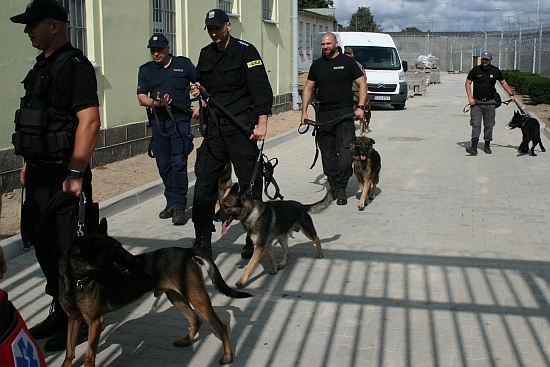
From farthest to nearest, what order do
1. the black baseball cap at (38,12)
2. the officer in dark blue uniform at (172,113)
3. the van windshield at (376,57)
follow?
1. the van windshield at (376,57)
2. the officer in dark blue uniform at (172,113)
3. the black baseball cap at (38,12)

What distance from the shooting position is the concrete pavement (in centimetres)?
402

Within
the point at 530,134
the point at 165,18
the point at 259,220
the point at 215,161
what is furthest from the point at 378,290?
the point at 165,18

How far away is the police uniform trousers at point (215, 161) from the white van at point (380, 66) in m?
17.8

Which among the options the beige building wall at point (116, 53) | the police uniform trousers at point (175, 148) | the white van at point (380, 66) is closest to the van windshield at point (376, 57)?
the white van at point (380, 66)

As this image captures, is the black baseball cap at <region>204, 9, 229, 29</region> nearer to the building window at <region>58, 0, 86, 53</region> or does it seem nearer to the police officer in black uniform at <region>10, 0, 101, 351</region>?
the police officer in black uniform at <region>10, 0, 101, 351</region>

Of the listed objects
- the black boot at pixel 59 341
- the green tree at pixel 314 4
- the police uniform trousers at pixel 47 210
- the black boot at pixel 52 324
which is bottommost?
the black boot at pixel 59 341

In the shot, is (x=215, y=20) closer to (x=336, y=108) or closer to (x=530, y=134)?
(x=336, y=108)

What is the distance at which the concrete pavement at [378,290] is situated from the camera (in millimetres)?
4016

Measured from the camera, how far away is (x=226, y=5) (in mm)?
16406

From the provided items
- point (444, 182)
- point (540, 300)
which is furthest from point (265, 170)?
point (444, 182)

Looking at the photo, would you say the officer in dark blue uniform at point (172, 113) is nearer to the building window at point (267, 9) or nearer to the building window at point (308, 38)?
the building window at point (267, 9)

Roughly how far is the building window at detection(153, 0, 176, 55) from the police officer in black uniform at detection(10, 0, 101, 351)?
9272mm

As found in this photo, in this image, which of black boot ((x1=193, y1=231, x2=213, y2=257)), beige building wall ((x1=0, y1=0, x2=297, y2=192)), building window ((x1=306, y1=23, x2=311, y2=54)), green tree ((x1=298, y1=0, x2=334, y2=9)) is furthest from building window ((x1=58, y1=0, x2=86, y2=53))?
green tree ((x1=298, y1=0, x2=334, y2=9))

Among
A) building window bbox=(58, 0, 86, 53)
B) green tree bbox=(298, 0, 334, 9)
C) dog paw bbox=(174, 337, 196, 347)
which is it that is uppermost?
green tree bbox=(298, 0, 334, 9)
